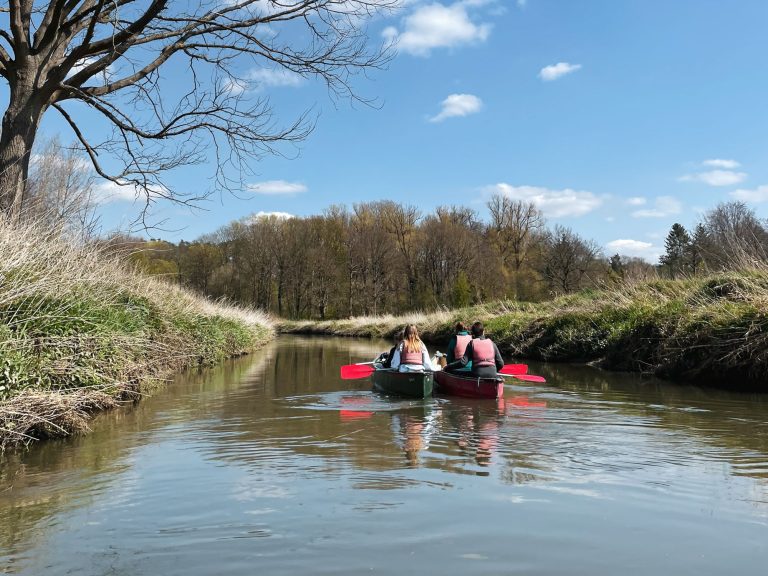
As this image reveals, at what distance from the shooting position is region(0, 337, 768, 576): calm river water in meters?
3.57

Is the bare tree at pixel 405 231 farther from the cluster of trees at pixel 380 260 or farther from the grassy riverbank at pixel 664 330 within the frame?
the grassy riverbank at pixel 664 330

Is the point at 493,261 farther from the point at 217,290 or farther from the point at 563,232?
the point at 217,290

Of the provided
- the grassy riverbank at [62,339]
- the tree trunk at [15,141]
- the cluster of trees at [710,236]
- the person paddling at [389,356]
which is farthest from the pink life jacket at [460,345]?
the cluster of trees at [710,236]

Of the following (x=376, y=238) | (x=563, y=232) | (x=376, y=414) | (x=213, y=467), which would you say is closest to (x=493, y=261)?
(x=563, y=232)

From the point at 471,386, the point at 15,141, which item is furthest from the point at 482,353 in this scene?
the point at 15,141

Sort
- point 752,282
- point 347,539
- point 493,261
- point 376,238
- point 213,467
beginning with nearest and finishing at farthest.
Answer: point 347,539 < point 213,467 < point 752,282 < point 493,261 < point 376,238

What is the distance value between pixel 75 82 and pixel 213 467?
7.97m

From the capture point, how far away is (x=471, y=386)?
10.8m

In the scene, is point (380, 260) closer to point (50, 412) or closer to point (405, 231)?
point (405, 231)

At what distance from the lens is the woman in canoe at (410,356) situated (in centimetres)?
1136

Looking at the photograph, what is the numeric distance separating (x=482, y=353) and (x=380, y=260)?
1601 inches

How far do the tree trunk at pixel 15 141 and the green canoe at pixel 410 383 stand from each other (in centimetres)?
669

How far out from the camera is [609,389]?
12148 mm

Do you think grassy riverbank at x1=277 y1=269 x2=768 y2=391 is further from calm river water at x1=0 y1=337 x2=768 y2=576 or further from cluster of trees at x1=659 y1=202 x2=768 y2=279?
cluster of trees at x1=659 y1=202 x2=768 y2=279
